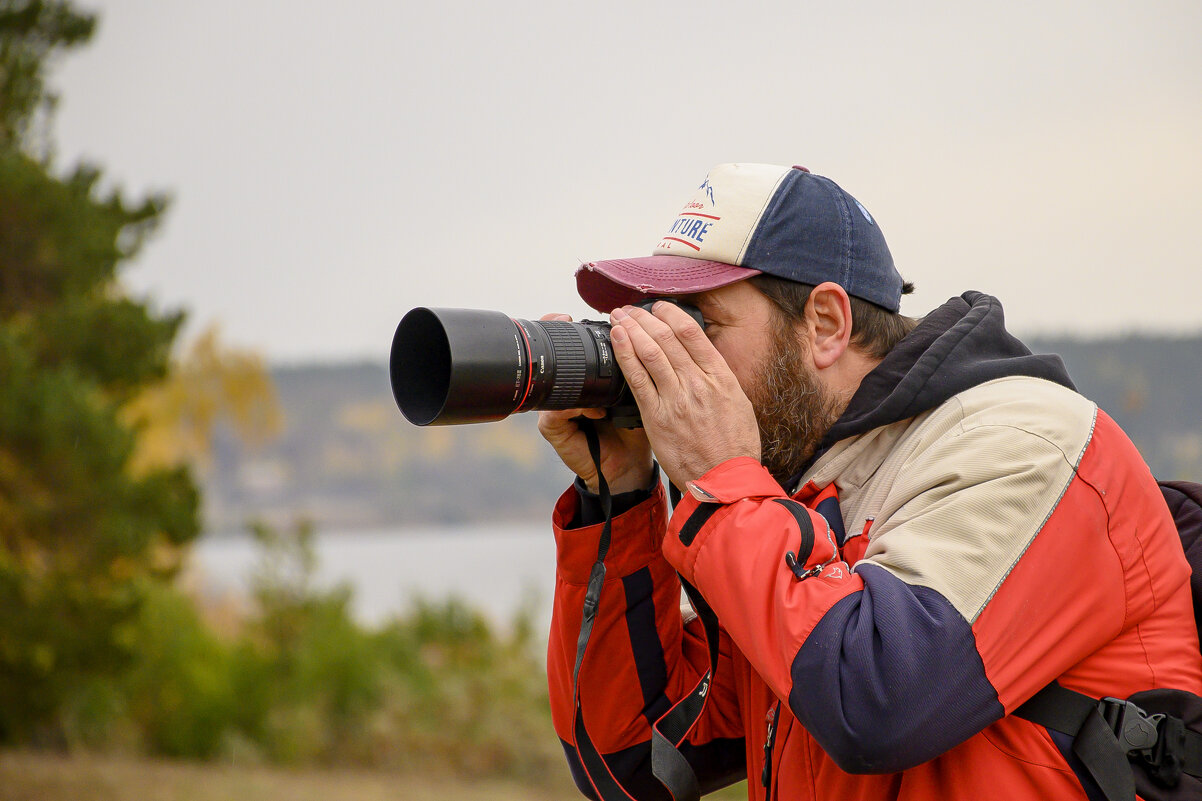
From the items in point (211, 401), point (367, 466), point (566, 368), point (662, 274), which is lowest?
point (367, 466)

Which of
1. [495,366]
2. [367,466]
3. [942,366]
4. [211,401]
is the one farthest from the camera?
[367,466]

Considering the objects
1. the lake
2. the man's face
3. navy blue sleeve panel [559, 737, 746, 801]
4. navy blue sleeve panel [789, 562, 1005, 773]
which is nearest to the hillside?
the lake

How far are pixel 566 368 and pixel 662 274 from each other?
217 mm

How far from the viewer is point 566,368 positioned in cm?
150

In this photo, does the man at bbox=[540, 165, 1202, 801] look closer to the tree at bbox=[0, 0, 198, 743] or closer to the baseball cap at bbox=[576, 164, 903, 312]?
the baseball cap at bbox=[576, 164, 903, 312]

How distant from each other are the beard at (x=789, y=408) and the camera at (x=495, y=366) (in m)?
0.13

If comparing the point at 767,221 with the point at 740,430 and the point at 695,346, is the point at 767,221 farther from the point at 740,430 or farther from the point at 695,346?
the point at 740,430

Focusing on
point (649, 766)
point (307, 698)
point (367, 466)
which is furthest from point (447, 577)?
point (367, 466)

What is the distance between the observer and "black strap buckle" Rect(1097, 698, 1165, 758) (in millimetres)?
1099

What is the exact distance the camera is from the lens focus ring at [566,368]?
4.92ft

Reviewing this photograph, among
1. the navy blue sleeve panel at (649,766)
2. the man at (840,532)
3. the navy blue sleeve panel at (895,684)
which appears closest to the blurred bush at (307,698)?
the navy blue sleeve panel at (649,766)

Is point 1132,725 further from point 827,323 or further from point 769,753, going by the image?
point 827,323

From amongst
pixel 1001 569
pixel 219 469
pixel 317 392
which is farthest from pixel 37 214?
pixel 317 392

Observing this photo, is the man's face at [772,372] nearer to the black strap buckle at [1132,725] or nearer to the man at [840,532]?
the man at [840,532]
